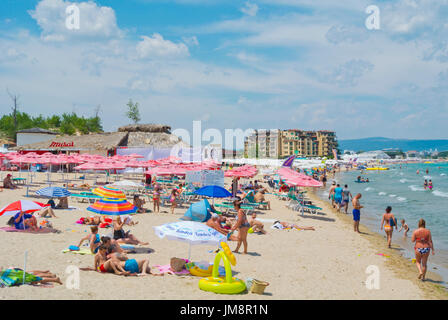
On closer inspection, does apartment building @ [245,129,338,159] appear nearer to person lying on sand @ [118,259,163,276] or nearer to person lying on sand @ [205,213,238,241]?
person lying on sand @ [205,213,238,241]

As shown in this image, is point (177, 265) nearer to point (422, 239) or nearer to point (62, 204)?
point (422, 239)

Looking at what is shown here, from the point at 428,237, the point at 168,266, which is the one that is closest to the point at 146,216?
the point at 168,266

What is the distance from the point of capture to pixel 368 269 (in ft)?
30.4

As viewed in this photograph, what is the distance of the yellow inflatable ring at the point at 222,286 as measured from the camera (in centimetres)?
659

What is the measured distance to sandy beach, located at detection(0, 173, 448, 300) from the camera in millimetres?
6469

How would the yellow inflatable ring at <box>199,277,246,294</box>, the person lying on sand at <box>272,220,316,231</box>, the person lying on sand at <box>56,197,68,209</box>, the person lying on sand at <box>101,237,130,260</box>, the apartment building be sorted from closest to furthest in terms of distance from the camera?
the yellow inflatable ring at <box>199,277,246,294</box> → the person lying on sand at <box>101,237,130,260</box> → the person lying on sand at <box>272,220,316,231</box> → the person lying on sand at <box>56,197,68,209</box> → the apartment building

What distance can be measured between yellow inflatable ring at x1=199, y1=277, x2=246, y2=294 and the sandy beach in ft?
0.33

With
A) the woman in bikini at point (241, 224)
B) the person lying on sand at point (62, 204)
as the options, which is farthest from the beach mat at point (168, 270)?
the person lying on sand at point (62, 204)

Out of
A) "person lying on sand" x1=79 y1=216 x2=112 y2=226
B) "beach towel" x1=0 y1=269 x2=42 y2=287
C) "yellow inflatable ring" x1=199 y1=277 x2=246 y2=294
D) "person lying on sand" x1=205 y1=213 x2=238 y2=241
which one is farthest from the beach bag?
"person lying on sand" x1=79 y1=216 x2=112 y2=226

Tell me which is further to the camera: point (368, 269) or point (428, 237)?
point (368, 269)

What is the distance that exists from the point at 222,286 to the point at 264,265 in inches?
95.6

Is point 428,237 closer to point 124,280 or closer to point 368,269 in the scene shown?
point 368,269

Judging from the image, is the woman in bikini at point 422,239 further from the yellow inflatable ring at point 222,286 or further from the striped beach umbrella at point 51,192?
the striped beach umbrella at point 51,192
